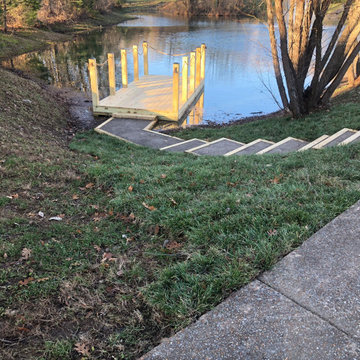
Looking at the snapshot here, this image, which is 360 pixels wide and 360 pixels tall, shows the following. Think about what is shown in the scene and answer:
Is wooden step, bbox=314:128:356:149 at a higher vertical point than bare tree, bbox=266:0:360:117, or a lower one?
lower

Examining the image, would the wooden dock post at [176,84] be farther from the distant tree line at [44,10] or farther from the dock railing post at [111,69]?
the distant tree line at [44,10]

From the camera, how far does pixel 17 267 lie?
2.71 m

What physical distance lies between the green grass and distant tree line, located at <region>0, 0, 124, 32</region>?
69.3ft

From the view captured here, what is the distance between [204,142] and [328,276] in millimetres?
6619

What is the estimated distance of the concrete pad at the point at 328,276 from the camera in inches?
75.4

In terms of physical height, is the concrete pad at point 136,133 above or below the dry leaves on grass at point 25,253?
below

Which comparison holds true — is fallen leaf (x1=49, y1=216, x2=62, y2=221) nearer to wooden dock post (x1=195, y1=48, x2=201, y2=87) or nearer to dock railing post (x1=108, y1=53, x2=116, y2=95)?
dock railing post (x1=108, y1=53, x2=116, y2=95)

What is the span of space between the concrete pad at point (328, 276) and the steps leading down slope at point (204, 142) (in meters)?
3.40

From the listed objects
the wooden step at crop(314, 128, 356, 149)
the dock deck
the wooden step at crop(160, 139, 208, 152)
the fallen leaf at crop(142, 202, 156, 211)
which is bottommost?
the wooden step at crop(160, 139, 208, 152)

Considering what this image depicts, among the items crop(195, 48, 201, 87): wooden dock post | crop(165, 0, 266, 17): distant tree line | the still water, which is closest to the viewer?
the still water

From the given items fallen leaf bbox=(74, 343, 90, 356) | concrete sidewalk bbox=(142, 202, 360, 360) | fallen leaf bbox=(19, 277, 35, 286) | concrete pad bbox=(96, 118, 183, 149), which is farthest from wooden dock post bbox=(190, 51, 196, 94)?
fallen leaf bbox=(74, 343, 90, 356)

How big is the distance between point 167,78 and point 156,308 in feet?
46.5

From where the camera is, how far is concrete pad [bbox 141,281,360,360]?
1.68m

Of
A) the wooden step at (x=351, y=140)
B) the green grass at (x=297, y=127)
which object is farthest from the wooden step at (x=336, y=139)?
the green grass at (x=297, y=127)
